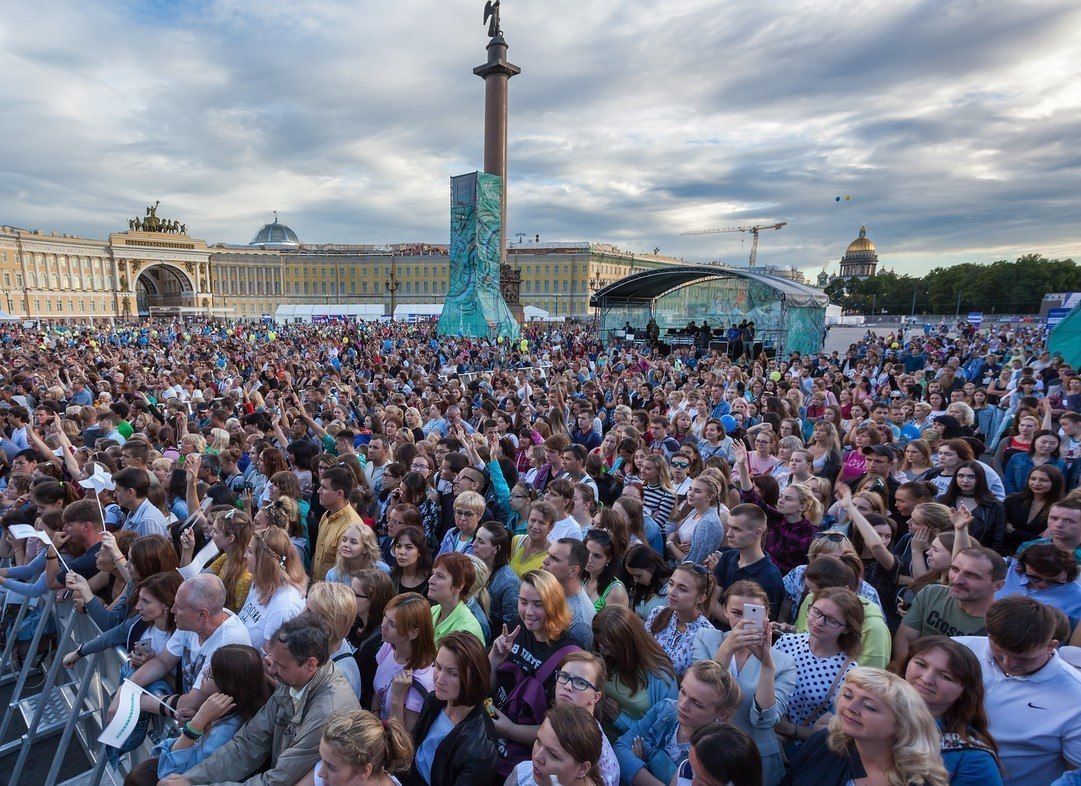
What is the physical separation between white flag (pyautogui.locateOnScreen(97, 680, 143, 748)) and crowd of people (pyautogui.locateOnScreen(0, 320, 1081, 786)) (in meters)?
0.30

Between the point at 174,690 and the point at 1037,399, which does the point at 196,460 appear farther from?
the point at 1037,399

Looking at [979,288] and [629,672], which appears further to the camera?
[979,288]

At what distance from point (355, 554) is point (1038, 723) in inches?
144

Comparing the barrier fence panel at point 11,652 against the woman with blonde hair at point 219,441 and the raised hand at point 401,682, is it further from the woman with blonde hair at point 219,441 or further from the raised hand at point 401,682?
the raised hand at point 401,682

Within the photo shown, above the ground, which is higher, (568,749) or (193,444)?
(568,749)

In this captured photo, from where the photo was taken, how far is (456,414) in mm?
8430

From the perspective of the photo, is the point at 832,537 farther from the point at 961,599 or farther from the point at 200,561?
the point at 200,561

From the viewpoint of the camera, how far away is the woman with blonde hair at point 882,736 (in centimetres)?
198

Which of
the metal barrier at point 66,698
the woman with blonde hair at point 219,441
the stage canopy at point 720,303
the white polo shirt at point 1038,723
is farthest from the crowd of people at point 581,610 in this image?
the stage canopy at point 720,303

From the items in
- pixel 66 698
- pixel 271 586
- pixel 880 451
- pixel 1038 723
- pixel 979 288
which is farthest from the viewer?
pixel 979 288

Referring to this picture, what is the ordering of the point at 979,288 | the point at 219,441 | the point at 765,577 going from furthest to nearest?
the point at 979,288 → the point at 219,441 → the point at 765,577

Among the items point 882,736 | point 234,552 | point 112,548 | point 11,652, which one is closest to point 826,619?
point 882,736

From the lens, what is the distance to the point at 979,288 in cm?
A: 7425

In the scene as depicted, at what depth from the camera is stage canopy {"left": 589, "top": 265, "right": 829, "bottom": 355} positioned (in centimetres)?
2430
